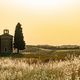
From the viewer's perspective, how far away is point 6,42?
8338 cm

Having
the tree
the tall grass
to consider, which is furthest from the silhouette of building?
the tall grass

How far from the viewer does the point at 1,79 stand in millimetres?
12742

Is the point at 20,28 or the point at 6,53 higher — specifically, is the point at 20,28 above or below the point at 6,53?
above

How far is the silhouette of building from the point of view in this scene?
82.8m

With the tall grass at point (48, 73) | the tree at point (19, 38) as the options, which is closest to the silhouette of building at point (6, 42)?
the tree at point (19, 38)

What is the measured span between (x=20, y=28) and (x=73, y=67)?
65.6m

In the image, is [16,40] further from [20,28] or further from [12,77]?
[12,77]

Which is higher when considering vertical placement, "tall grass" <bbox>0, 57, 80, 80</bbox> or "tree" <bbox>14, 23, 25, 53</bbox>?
"tree" <bbox>14, 23, 25, 53</bbox>

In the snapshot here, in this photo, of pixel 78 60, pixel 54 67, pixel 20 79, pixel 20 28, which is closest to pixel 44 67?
pixel 54 67

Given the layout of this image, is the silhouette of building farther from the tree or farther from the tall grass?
the tall grass

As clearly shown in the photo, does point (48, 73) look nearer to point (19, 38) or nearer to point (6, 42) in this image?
point (19, 38)

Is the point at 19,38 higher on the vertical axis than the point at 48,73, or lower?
higher

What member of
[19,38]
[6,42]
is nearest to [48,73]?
[19,38]

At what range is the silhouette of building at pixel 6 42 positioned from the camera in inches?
3260
